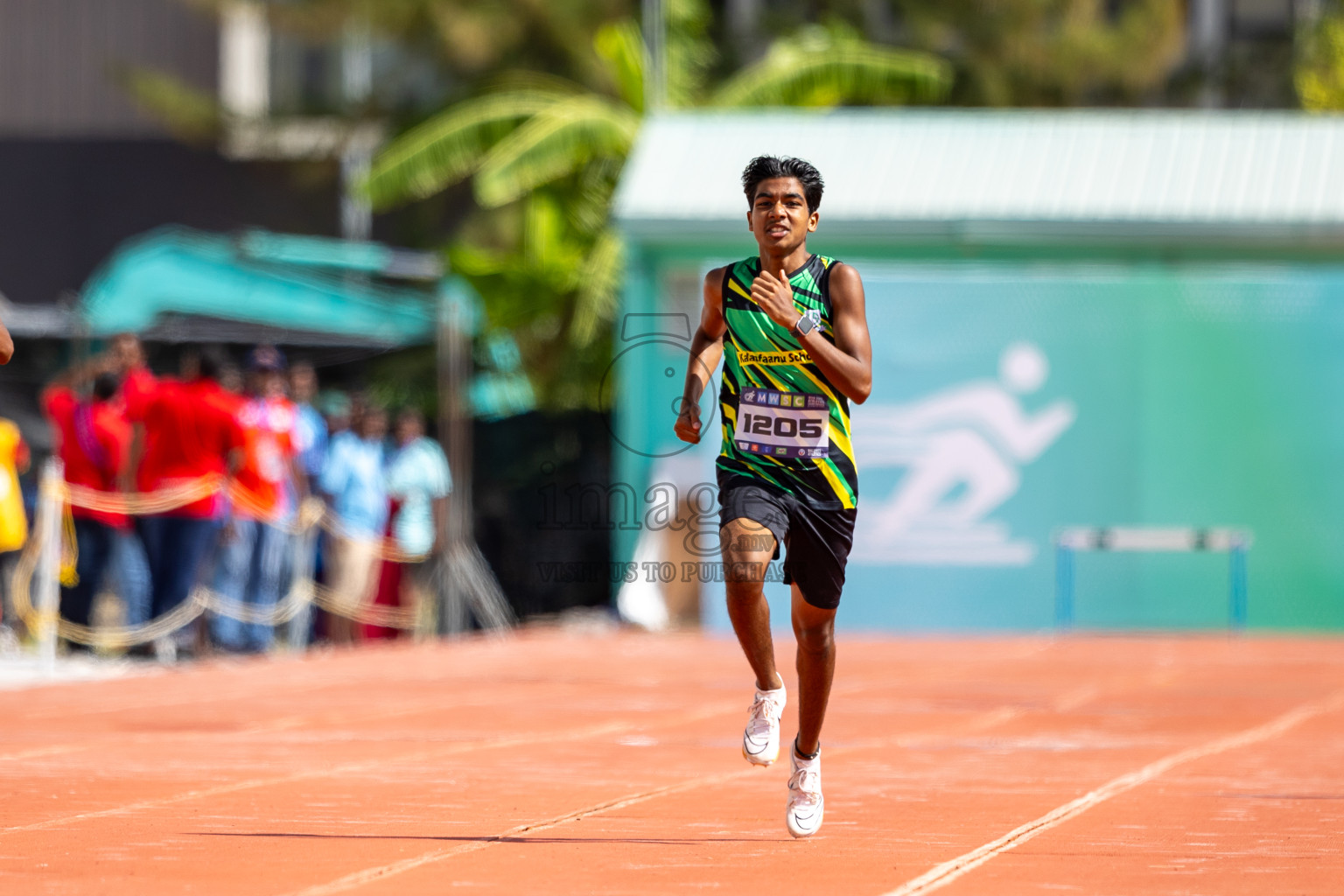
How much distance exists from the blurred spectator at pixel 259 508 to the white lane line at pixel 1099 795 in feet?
23.3

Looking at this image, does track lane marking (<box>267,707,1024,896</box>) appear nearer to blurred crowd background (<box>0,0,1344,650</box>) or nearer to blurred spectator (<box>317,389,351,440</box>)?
blurred crowd background (<box>0,0,1344,650</box>)

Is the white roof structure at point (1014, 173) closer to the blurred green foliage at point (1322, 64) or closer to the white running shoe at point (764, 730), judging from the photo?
the blurred green foliage at point (1322, 64)

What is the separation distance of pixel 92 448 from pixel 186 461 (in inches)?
28.8

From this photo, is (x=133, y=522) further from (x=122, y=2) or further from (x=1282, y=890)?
(x=122, y=2)

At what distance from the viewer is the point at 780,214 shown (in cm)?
659

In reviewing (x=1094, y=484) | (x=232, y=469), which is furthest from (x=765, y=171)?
(x=1094, y=484)

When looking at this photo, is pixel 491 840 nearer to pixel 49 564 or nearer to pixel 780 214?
pixel 780 214

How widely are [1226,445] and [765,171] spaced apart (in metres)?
12.6

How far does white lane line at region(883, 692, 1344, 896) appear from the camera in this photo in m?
5.80

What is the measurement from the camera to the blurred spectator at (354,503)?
16859 mm

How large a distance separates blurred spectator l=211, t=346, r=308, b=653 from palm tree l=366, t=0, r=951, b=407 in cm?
754

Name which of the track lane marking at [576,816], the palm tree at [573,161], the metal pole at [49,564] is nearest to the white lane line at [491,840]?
the track lane marking at [576,816]

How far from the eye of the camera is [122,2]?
38.2m

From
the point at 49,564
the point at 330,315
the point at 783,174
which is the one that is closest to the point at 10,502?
the point at 49,564
